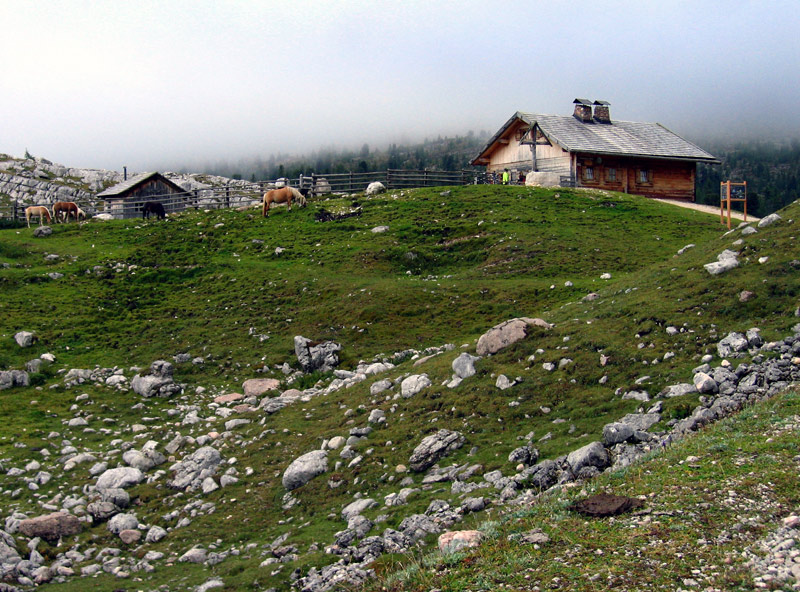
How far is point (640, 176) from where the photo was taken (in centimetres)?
5691

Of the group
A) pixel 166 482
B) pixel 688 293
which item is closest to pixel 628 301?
pixel 688 293

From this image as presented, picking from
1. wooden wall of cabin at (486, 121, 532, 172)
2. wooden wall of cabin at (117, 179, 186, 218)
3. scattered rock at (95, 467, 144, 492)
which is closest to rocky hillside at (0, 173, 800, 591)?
scattered rock at (95, 467, 144, 492)

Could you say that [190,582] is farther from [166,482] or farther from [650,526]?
[650,526]

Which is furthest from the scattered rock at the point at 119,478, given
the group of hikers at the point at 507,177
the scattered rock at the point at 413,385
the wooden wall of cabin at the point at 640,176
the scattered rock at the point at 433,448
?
the group of hikers at the point at 507,177

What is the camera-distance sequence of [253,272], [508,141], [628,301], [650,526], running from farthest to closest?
[508,141]
[253,272]
[628,301]
[650,526]

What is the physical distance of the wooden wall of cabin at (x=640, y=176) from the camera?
54875 mm

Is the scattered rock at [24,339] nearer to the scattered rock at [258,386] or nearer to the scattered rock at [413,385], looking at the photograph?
the scattered rock at [258,386]

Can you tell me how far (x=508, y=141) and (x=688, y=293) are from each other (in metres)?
48.3

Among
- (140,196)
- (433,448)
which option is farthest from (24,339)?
(140,196)

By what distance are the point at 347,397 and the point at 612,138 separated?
153ft

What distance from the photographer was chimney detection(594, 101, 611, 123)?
6225 centimetres

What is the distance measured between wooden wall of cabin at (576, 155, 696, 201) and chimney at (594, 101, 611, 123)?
7.42 meters

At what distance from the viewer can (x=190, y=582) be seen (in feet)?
37.7

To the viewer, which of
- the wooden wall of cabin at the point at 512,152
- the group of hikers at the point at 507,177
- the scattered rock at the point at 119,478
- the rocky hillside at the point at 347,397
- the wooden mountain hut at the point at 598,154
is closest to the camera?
the rocky hillside at the point at 347,397
